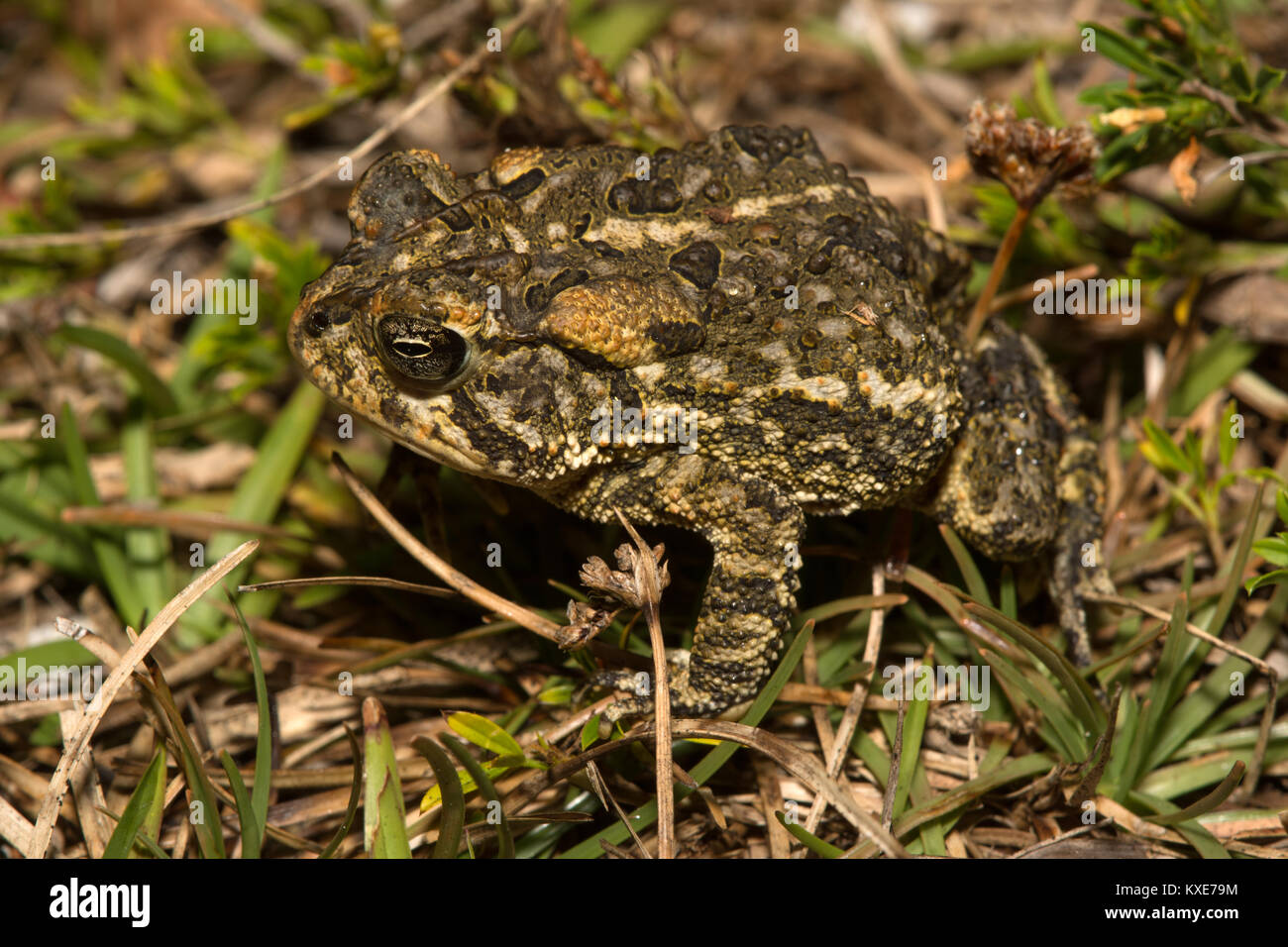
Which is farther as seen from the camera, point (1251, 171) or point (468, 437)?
point (1251, 171)

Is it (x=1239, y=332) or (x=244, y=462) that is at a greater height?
(x=1239, y=332)

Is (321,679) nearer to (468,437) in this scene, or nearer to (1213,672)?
(468,437)

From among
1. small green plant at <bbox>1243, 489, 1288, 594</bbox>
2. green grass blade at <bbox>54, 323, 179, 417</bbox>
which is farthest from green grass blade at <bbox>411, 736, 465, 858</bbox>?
small green plant at <bbox>1243, 489, 1288, 594</bbox>

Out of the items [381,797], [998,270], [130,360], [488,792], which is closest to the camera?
[488,792]

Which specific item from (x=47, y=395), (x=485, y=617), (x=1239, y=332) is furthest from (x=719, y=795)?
(x=47, y=395)

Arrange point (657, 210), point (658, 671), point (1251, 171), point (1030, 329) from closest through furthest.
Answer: point (658, 671), point (657, 210), point (1251, 171), point (1030, 329)

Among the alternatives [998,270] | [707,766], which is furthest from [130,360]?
[998,270]

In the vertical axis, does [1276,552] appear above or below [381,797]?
above

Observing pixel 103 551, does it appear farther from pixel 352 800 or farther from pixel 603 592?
pixel 603 592

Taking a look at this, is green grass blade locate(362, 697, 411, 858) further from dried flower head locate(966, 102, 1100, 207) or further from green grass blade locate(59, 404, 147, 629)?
dried flower head locate(966, 102, 1100, 207)
